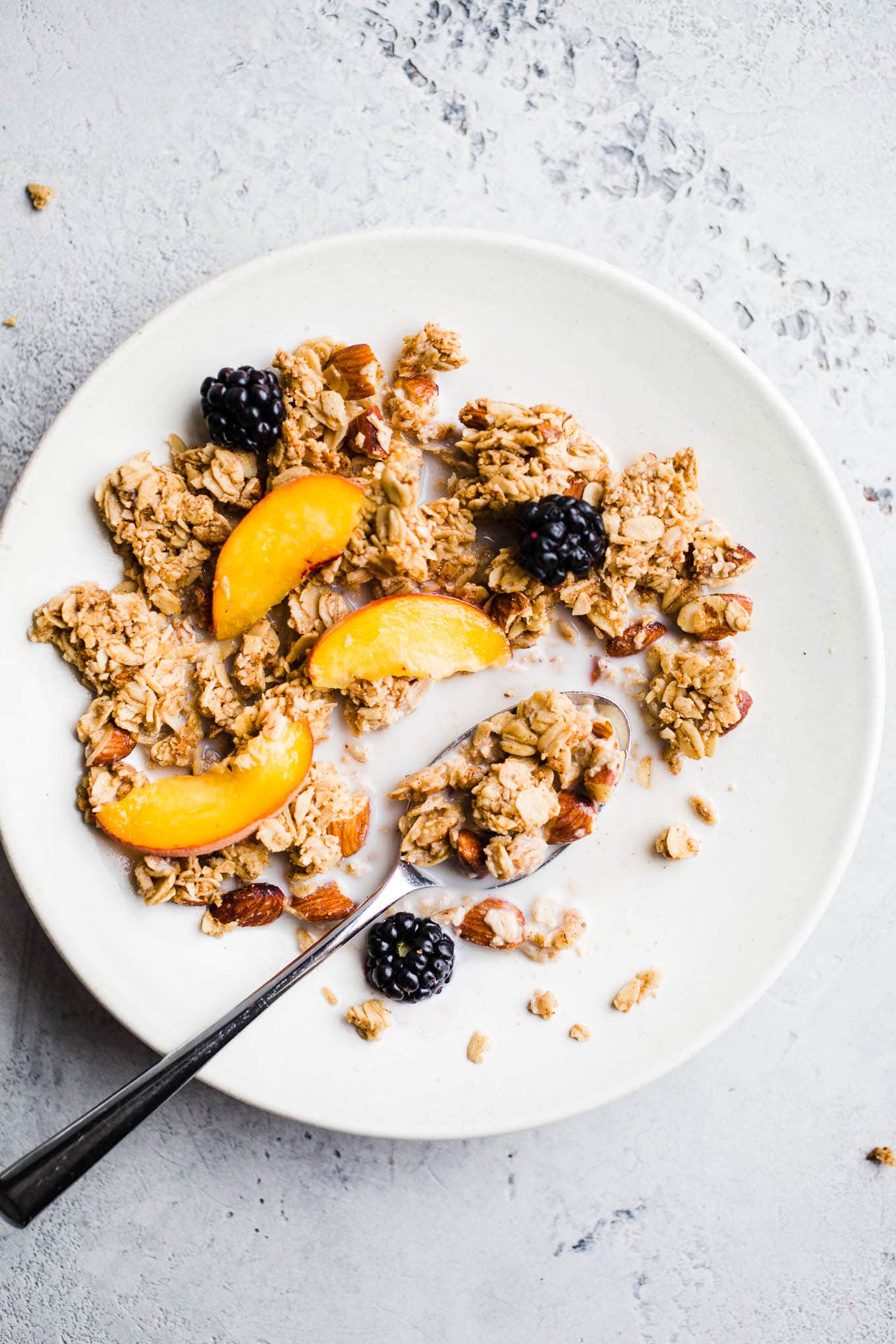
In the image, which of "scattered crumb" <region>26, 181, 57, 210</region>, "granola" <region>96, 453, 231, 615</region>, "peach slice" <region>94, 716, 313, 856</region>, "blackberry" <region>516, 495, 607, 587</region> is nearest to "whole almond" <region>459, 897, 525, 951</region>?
"peach slice" <region>94, 716, 313, 856</region>

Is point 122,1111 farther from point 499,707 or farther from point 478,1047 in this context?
point 499,707

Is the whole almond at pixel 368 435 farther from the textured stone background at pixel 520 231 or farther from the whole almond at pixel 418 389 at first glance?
the textured stone background at pixel 520 231

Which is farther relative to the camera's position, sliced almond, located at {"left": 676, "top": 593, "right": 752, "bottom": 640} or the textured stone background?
the textured stone background

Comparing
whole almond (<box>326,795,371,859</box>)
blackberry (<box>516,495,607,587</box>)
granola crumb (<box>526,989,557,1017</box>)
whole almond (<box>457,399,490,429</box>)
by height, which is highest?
whole almond (<box>457,399,490,429</box>)

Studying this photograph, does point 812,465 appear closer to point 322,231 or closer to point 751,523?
point 751,523

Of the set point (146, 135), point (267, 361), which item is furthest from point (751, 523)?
point (146, 135)

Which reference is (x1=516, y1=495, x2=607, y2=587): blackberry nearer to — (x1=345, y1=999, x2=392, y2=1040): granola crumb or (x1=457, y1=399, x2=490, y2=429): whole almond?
(x1=457, y1=399, x2=490, y2=429): whole almond

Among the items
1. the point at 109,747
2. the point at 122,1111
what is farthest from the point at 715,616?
the point at 122,1111
